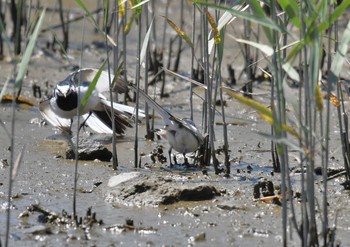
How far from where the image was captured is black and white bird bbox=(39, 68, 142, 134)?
22.9 ft

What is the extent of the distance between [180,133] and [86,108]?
1.35 m

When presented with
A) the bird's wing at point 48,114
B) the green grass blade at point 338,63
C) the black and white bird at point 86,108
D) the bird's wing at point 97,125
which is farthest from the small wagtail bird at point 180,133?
the green grass blade at point 338,63

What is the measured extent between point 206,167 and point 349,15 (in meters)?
6.12

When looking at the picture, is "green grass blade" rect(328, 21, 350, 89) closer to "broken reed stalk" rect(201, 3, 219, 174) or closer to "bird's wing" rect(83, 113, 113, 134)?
"broken reed stalk" rect(201, 3, 219, 174)

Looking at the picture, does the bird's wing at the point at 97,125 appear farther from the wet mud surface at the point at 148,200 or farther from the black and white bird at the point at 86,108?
the wet mud surface at the point at 148,200

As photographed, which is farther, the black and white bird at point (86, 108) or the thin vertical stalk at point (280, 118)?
the black and white bird at point (86, 108)

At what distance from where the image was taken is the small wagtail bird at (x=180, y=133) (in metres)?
5.99

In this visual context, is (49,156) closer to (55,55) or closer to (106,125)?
(106,125)

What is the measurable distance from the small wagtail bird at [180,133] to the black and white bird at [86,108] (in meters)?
0.74

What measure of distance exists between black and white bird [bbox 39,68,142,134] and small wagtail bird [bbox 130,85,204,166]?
74 centimetres

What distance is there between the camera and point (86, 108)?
7.16m

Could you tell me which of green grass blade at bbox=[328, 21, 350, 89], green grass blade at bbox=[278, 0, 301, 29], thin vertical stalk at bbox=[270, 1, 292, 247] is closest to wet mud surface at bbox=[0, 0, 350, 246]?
thin vertical stalk at bbox=[270, 1, 292, 247]

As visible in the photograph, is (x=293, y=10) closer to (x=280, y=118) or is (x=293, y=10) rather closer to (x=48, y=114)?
(x=280, y=118)

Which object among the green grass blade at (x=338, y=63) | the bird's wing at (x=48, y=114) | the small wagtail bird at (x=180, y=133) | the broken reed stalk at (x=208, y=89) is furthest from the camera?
the bird's wing at (x=48, y=114)
